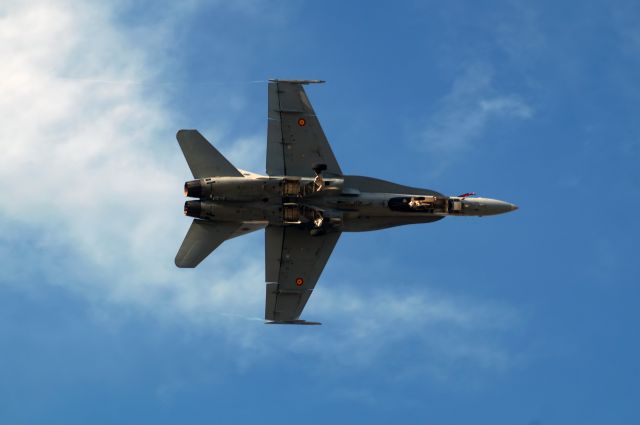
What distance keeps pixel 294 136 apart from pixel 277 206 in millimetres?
3414

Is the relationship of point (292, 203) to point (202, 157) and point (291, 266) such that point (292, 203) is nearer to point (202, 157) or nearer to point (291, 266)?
point (291, 266)

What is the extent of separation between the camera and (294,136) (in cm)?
5528

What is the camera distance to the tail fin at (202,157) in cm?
5422

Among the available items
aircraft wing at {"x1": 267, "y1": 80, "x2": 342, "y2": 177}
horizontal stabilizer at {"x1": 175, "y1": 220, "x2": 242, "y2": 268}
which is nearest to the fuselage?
horizontal stabilizer at {"x1": 175, "y1": 220, "x2": 242, "y2": 268}

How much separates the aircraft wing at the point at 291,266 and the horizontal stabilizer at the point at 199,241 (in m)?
2.29

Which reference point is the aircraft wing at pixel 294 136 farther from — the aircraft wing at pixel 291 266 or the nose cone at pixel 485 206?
the nose cone at pixel 485 206

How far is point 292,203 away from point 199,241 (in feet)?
14.6

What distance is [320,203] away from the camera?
54.8 metres

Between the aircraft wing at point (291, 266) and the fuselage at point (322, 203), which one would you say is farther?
the aircraft wing at point (291, 266)

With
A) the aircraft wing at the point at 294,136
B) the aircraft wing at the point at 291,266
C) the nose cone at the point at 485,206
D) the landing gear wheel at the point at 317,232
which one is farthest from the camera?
the nose cone at the point at 485,206

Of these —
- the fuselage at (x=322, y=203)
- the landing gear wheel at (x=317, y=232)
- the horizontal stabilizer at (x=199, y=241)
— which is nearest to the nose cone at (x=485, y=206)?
the fuselage at (x=322, y=203)

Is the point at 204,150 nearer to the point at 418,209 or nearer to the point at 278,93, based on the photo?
the point at 278,93

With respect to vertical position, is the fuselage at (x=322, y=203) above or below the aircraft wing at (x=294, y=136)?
below

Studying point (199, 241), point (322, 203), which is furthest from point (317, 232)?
→ point (199, 241)
